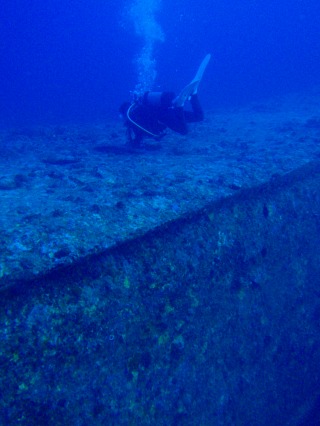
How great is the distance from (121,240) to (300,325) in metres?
2.37

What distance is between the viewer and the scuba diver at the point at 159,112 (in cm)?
613

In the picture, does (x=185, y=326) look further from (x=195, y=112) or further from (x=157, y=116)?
(x=195, y=112)

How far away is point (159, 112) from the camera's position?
629 cm

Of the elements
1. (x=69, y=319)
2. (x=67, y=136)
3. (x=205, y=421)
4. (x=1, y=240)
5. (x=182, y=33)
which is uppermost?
(x=182, y=33)

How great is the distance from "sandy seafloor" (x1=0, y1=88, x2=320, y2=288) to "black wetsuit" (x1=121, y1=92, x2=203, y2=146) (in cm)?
38

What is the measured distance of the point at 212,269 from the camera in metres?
2.82

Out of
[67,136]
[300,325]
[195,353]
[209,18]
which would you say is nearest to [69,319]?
[195,353]

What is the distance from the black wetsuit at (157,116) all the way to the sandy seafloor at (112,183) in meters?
0.38

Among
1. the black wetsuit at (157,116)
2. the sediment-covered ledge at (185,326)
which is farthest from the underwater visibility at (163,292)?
the black wetsuit at (157,116)

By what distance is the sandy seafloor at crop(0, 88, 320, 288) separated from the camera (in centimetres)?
229

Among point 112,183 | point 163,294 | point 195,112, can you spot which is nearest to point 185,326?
point 163,294

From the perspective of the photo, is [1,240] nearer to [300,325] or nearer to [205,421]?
[205,421]

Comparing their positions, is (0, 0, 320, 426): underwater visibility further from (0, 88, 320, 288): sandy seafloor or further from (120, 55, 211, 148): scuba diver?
(120, 55, 211, 148): scuba diver

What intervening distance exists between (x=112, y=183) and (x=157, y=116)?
121 inches
